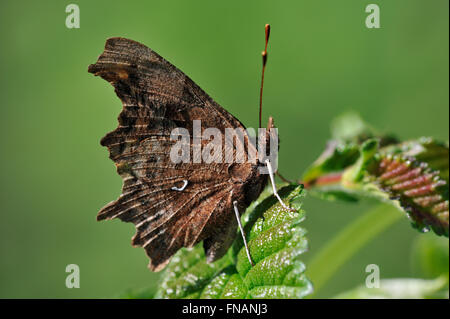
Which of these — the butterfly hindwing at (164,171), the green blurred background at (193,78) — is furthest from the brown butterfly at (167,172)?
the green blurred background at (193,78)

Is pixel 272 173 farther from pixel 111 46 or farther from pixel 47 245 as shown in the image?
pixel 47 245

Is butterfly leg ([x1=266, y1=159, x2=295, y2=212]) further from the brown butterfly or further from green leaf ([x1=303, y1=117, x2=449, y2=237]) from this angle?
green leaf ([x1=303, y1=117, x2=449, y2=237])

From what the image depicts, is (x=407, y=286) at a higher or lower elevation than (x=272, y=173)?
lower

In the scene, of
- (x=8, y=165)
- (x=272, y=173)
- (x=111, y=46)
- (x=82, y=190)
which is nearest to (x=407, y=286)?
(x=272, y=173)

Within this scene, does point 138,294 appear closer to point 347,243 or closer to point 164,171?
point 164,171

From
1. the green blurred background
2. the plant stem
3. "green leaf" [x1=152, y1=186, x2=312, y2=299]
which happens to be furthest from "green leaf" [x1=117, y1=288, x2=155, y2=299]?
the green blurred background
